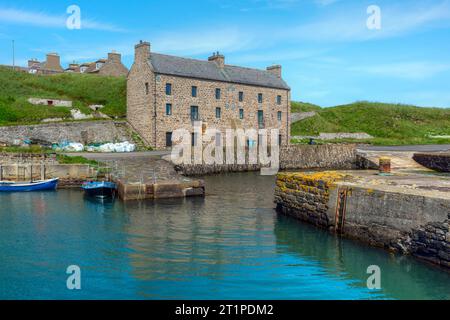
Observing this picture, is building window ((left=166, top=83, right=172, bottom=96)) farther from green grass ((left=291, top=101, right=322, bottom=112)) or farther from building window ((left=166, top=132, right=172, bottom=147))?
green grass ((left=291, top=101, right=322, bottom=112))

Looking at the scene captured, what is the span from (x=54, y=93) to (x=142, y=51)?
16.3 m

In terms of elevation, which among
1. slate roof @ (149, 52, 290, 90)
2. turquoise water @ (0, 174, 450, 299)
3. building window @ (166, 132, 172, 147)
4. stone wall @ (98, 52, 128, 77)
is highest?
stone wall @ (98, 52, 128, 77)

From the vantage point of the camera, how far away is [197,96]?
41.8 metres

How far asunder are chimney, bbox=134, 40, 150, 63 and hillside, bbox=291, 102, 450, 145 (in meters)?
25.2

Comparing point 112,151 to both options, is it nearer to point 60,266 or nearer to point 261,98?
point 261,98

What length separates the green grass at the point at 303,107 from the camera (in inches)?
2563

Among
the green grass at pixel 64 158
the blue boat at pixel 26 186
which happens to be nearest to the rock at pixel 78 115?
the green grass at pixel 64 158

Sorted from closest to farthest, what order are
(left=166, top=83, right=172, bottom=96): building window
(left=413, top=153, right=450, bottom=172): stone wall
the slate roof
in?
(left=413, top=153, right=450, bottom=172): stone wall
(left=166, top=83, right=172, bottom=96): building window
the slate roof

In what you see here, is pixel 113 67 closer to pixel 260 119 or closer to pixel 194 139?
pixel 260 119

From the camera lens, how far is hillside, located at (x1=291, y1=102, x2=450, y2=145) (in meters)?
59.1

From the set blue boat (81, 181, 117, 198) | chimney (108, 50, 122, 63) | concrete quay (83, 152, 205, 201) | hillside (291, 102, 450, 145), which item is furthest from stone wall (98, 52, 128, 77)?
blue boat (81, 181, 117, 198)

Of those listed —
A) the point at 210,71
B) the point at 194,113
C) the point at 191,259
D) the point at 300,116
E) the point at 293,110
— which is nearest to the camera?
the point at 191,259

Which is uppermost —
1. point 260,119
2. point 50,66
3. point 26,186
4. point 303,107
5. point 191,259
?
point 50,66

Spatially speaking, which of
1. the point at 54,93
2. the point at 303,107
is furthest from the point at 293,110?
the point at 54,93
